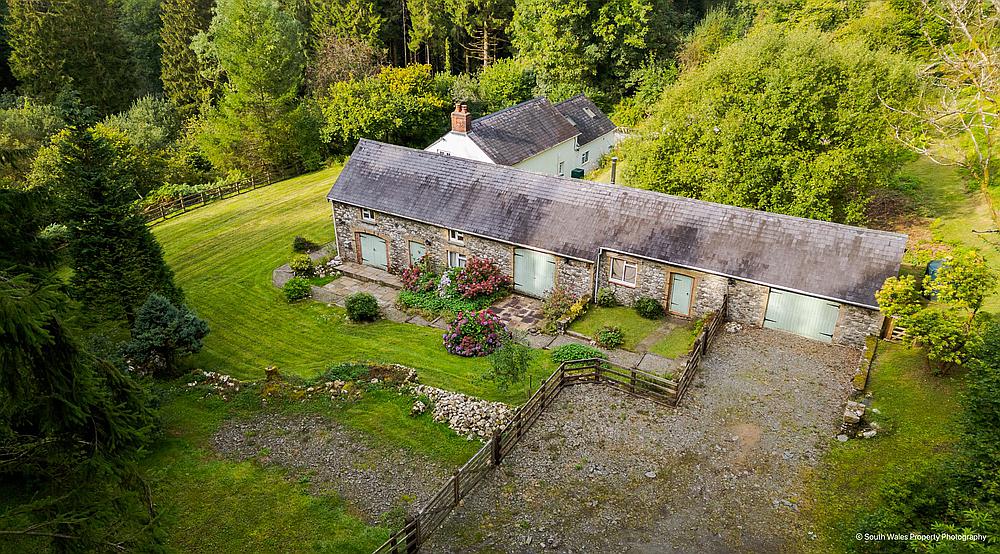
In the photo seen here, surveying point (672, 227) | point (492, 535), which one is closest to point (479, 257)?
point (672, 227)

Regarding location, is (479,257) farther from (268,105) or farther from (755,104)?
(268,105)

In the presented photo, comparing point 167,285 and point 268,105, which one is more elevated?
point 268,105

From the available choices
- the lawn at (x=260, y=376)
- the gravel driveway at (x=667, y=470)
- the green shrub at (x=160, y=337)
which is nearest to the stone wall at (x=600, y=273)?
the gravel driveway at (x=667, y=470)

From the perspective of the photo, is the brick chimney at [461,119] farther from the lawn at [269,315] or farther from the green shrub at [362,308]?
the green shrub at [362,308]

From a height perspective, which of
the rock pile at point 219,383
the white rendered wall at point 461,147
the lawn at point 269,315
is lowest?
the lawn at point 269,315

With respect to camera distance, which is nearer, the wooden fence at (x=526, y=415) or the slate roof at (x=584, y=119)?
the wooden fence at (x=526, y=415)

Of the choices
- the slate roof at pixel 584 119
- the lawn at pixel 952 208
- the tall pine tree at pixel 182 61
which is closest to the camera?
the lawn at pixel 952 208
